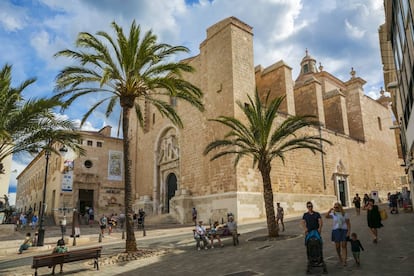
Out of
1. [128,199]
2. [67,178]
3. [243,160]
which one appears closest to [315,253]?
[128,199]

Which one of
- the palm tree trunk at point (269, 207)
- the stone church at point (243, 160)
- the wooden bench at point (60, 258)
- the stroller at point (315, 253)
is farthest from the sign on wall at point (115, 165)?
the stroller at point (315, 253)

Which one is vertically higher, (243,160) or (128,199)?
(243,160)

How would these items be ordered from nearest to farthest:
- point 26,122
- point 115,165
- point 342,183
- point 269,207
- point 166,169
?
point 26,122, point 269,207, point 166,169, point 342,183, point 115,165

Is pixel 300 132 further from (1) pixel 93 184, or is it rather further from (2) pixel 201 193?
(1) pixel 93 184

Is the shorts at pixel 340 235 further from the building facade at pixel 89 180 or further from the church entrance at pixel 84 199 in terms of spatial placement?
the church entrance at pixel 84 199

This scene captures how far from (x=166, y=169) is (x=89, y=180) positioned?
284 inches

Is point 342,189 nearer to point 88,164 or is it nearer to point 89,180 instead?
point 89,180

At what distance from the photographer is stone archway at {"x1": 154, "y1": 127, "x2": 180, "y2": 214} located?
25.9 metres

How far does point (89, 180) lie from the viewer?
28.5 meters

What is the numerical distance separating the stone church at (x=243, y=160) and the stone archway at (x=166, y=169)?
8 centimetres

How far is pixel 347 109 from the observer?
111 ft

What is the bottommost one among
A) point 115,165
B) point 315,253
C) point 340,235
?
point 315,253

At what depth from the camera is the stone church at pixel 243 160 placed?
797 inches

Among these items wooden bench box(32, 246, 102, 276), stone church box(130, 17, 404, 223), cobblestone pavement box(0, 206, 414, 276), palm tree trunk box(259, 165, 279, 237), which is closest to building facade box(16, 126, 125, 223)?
stone church box(130, 17, 404, 223)
